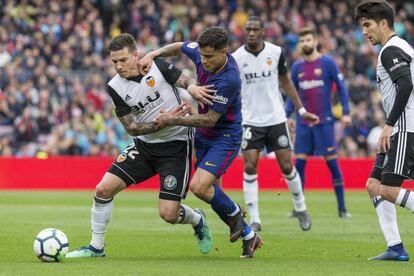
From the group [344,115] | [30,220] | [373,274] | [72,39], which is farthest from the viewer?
[72,39]

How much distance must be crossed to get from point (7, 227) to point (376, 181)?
590 cm

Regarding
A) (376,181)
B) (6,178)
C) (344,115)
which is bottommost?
(6,178)

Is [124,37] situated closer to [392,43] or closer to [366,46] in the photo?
[392,43]

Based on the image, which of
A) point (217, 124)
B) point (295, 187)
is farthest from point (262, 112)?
point (217, 124)

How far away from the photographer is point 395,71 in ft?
29.5

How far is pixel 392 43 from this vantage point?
9.16m

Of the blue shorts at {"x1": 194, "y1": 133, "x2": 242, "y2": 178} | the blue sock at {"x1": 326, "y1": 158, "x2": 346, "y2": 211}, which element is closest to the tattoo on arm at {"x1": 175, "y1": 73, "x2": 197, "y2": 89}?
the blue shorts at {"x1": 194, "y1": 133, "x2": 242, "y2": 178}

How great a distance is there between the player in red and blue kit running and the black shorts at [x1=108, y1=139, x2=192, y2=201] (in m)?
5.98

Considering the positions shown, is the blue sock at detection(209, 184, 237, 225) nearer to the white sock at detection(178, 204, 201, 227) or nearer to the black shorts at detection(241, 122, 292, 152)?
the white sock at detection(178, 204, 201, 227)

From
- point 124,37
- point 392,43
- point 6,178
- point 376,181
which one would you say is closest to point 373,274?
point 376,181

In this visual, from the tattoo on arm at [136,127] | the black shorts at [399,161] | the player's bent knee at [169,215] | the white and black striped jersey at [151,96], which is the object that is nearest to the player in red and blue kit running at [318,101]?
the white and black striped jersey at [151,96]

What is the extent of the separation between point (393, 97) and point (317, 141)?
691 cm

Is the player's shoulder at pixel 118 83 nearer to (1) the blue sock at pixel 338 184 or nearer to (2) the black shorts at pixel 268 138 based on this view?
(2) the black shorts at pixel 268 138

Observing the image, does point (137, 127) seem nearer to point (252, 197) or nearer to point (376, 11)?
point (376, 11)
